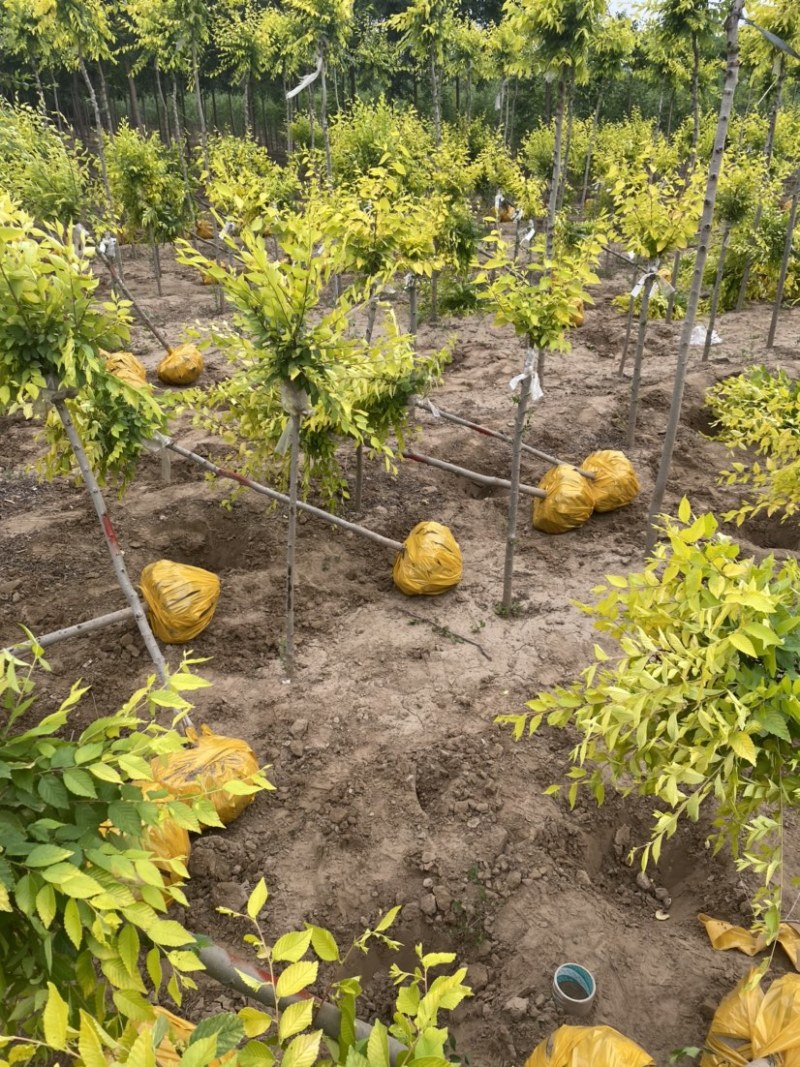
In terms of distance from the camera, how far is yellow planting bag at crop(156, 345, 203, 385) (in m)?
10.4

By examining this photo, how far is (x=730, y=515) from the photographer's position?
3.87 m

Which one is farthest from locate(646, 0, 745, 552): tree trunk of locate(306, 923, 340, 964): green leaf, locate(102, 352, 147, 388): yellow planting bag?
locate(102, 352, 147, 388): yellow planting bag

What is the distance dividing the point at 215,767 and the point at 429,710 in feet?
5.09

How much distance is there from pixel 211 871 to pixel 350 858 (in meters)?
0.77

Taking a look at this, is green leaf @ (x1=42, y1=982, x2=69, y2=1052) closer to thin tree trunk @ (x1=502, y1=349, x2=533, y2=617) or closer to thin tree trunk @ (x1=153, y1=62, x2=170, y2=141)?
thin tree trunk @ (x1=502, y1=349, x2=533, y2=617)

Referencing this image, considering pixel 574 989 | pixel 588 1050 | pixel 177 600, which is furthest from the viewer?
pixel 177 600

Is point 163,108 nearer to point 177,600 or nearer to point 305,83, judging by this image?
point 305,83

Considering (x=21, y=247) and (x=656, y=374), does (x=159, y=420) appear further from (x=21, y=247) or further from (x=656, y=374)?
(x=656, y=374)

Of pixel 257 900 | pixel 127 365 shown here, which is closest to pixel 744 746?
pixel 257 900

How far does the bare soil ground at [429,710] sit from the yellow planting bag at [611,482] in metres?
0.19

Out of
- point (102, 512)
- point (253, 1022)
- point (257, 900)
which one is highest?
point (257, 900)

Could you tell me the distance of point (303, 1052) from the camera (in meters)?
1.09

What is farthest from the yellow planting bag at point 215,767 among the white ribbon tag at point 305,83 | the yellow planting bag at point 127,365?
the white ribbon tag at point 305,83

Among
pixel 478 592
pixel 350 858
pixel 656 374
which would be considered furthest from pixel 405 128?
pixel 350 858
